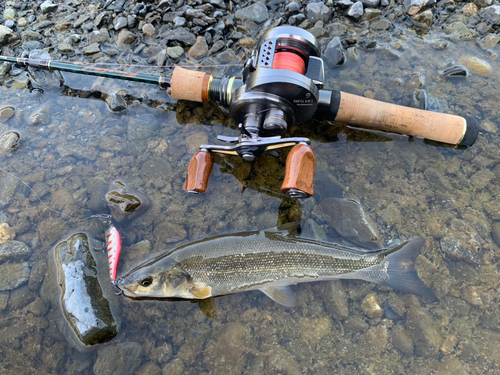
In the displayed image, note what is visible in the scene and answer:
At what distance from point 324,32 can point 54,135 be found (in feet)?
14.7

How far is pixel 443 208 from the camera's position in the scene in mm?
3922

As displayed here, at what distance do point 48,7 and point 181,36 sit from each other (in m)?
2.79

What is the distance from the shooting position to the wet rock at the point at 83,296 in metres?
3.16

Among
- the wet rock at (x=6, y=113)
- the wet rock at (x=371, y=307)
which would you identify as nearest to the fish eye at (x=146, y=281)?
the wet rock at (x=371, y=307)

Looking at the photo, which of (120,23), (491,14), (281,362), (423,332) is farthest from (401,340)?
(120,23)

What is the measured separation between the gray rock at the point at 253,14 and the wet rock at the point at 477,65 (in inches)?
129

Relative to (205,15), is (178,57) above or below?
below

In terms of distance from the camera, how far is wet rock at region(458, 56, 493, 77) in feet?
16.4

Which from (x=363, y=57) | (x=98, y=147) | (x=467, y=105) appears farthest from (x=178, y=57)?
(x=467, y=105)

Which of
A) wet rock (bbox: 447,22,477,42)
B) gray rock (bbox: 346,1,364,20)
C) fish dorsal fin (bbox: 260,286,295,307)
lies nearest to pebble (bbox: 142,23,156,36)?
gray rock (bbox: 346,1,364,20)

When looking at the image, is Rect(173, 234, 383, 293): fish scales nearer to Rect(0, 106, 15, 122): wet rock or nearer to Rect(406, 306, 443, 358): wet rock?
Rect(406, 306, 443, 358): wet rock

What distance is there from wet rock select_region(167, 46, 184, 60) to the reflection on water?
0.74 m

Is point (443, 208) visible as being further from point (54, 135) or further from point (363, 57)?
point (54, 135)

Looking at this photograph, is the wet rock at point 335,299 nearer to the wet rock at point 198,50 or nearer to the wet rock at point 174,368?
the wet rock at point 174,368
